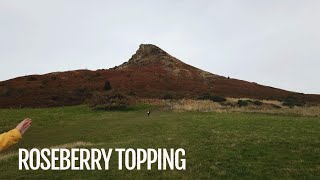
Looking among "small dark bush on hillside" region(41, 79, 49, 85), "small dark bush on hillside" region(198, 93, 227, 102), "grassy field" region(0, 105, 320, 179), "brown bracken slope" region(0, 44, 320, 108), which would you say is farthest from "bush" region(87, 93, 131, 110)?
"small dark bush on hillside" region(41, 79, 49, 85)

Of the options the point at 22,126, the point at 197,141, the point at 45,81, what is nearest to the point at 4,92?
the point at 45,81

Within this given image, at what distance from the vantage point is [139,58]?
358 ft

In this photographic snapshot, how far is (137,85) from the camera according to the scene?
74.1 m

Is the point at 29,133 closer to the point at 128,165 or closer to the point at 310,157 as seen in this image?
the point at 128,165

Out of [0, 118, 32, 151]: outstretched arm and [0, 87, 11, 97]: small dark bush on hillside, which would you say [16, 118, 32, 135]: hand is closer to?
[0, 118, 32, 151]: outstretched arm

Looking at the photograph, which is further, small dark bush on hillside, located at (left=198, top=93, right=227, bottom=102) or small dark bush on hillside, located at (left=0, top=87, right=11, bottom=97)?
small dark bush on hillside, located at (left=198, top=93, right=227, bottom=102)

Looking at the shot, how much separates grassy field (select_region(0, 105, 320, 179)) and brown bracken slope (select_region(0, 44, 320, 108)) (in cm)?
1508

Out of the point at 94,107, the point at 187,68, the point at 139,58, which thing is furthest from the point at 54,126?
the point at 139,58

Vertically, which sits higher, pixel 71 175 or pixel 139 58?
pixel 139 58

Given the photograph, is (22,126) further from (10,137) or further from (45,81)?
(45,81)

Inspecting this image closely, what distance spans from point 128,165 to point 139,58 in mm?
91789

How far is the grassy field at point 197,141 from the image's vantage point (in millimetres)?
16891

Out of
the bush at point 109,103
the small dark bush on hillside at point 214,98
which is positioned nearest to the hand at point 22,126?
the bush at point 109,103

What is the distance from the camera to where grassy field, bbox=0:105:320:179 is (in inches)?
665
